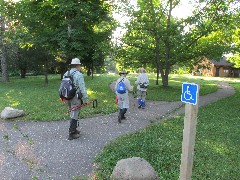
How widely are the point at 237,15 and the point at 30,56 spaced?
22.9 metres

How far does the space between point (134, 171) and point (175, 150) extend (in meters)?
2.30

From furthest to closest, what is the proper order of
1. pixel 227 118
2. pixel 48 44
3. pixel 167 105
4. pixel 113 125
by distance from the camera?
1. pixel 48 44
2. pixel 167 105
3. pixel 227 118
4. pixel 113 125

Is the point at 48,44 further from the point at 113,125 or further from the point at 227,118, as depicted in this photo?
the point at 227,118

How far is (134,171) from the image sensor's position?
5211 mm

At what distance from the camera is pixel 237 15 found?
19.9 meters

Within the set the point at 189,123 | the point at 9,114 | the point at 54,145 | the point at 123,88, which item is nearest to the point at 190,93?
the point at 189,123

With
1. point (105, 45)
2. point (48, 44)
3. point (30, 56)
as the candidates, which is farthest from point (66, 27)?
point (30, 56)

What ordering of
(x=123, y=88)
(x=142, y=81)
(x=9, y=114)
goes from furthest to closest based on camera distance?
1. (x=142, y=81)
2. (x=9, y=114)
3. (x=123, y=88)

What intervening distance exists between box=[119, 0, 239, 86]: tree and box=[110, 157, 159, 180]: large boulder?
1663 cm

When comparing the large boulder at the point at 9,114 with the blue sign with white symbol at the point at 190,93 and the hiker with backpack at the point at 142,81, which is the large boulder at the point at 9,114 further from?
the blue sign with white symbol at the point at 190,93

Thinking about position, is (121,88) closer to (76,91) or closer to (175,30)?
(76,91)

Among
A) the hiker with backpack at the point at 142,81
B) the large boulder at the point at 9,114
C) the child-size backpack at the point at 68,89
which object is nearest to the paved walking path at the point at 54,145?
the large boulder at the point at 9,114

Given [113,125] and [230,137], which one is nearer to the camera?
[230,137]

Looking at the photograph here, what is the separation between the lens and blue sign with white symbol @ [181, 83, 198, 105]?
4004 mm
